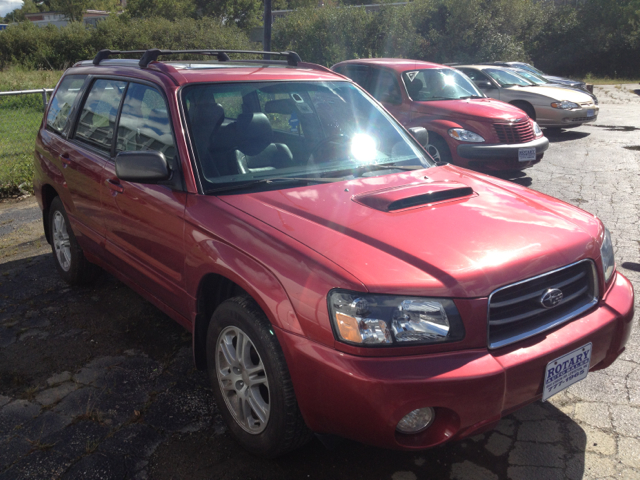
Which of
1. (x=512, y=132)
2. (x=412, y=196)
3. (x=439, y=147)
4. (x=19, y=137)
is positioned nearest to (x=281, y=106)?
(x=412, y=196)

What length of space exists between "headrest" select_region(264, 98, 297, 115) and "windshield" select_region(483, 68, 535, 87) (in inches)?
407

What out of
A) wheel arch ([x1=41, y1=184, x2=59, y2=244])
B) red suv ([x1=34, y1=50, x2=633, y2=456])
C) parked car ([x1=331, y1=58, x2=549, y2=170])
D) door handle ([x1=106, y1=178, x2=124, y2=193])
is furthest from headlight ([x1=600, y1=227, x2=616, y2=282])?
parked car ([x1=331, y1=58, x2=549, y2=170])

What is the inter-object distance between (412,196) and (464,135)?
5.40 meters

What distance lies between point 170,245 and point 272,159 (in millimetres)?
746

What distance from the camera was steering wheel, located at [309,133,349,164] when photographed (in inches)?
129

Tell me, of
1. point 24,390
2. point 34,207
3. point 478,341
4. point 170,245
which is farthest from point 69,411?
point 34,207

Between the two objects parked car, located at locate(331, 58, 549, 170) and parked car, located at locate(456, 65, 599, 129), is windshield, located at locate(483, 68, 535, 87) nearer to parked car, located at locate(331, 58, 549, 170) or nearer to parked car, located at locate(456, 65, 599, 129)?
parked car, located at locate(456, 65, 599, 129)

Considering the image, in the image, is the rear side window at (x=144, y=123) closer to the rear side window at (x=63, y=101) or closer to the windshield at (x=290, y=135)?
the windshield at (x=290, y=135)

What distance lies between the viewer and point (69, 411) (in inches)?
118

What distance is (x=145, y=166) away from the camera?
284cm

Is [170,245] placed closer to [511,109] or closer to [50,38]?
[511,109]

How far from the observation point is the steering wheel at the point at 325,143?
10.7ft

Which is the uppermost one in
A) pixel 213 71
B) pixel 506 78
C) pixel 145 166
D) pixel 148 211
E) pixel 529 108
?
pixel 213 71

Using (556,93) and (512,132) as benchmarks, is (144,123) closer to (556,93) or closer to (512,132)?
(512,132)
